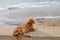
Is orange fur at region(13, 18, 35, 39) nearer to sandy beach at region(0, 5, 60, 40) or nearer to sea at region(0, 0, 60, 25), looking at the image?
sandy beach at region(0, 5, 60, 40)

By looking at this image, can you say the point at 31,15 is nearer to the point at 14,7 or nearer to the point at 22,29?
the point at 14,7

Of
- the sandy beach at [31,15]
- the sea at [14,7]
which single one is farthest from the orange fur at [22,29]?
the sea at [14,7]

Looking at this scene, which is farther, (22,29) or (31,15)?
(31,15)

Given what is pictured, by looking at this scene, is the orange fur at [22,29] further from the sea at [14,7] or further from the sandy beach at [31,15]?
the sea at [14,7]

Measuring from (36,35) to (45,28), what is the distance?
16cm

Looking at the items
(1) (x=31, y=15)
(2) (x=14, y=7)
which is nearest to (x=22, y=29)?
(1) (x=31, y=15)

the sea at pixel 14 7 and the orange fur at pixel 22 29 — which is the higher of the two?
the sea at pixel 14 7

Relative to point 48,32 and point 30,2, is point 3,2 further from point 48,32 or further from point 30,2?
point 48,32

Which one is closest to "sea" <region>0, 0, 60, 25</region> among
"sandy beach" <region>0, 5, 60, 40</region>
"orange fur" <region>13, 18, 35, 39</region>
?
"sandy beach" <region>0, 5, 60, 40</region>

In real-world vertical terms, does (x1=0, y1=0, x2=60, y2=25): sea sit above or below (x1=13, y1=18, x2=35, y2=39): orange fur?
above

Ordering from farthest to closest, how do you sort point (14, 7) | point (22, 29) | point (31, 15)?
point (14, 7) → point (31, 15) → point (22, 29)

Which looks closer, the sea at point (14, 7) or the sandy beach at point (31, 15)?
the sandy beach at point (31, 15)

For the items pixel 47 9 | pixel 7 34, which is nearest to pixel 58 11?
pixel 47 9

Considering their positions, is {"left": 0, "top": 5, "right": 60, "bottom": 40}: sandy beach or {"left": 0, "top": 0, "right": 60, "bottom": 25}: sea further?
{"left": 0, "top": 0, "right": 60, "bottom": 25}: sea
